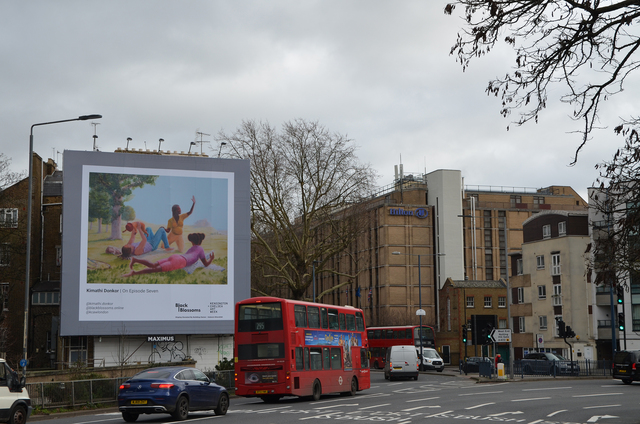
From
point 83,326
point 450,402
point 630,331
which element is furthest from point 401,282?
point 450,402

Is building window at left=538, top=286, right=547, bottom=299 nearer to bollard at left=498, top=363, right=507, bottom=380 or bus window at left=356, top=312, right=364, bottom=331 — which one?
bollard at left=498, top=363, right=507, bottom=380

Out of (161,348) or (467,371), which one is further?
(467,371)

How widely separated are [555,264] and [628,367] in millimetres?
34375

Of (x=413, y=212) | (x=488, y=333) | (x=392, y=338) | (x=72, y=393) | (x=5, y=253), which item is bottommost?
(x=392, y=338)

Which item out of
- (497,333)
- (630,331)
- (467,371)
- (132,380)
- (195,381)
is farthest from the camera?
(630,331)

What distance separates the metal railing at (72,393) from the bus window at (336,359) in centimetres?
824

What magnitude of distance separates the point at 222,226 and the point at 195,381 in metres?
27.5

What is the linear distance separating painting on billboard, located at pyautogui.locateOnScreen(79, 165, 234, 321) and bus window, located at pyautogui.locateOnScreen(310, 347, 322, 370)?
1914 centimetres

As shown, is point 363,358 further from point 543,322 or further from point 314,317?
point 543,322

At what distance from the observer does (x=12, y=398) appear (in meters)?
17.6

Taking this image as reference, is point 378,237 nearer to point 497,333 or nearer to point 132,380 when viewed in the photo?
point 497,333

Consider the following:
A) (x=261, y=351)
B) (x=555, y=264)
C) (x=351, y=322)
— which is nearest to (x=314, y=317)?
(x=261, y=351)

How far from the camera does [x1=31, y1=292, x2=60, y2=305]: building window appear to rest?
186ft

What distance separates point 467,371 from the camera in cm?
5334
